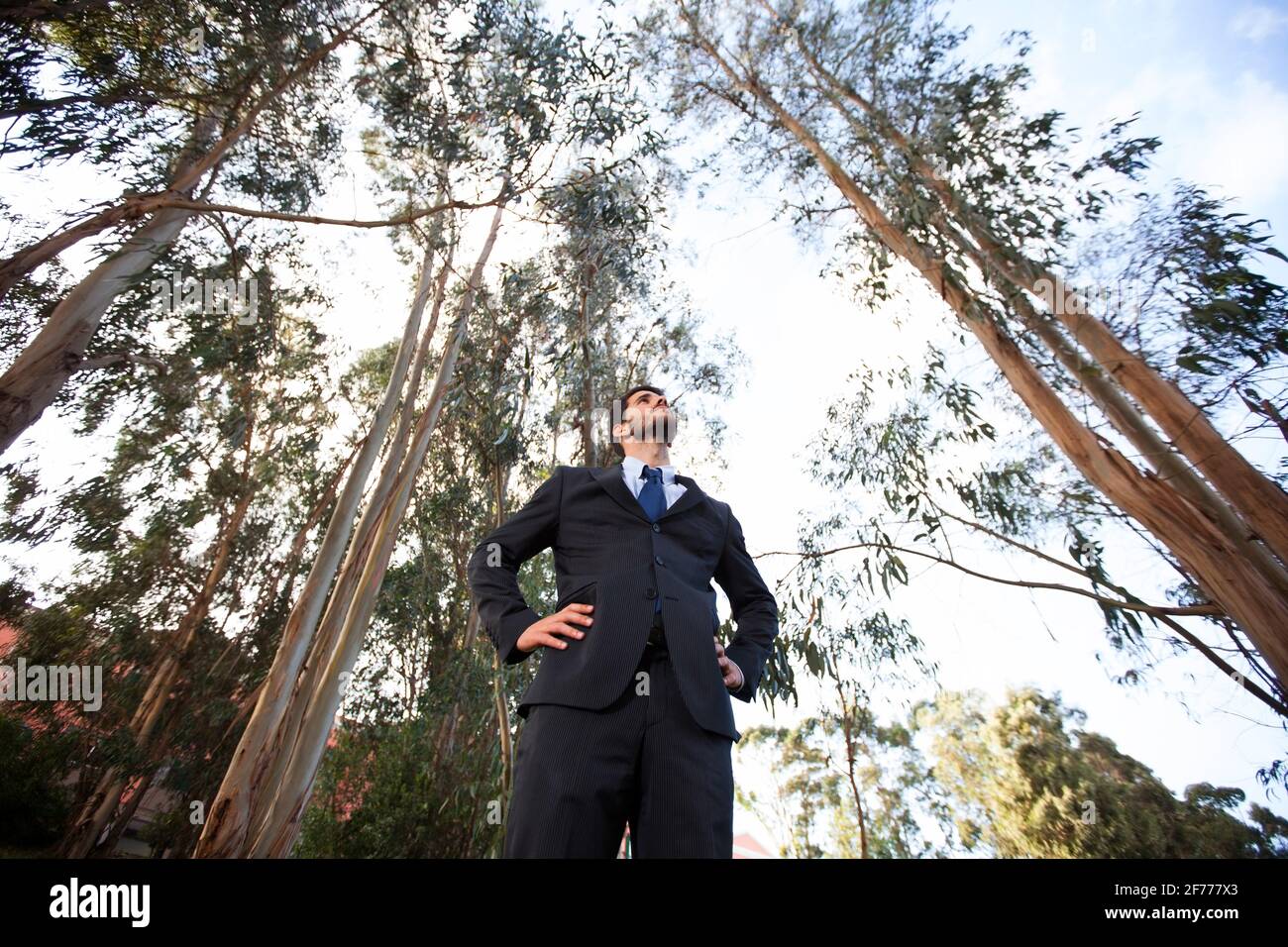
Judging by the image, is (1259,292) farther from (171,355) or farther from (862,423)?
(171,355)

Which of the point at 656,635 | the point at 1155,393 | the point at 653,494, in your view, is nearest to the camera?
the point at 656,635

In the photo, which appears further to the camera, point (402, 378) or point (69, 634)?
point (402, 378)

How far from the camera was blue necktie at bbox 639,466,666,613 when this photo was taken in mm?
1605

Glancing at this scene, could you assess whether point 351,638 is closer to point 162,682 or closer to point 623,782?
point 162,682

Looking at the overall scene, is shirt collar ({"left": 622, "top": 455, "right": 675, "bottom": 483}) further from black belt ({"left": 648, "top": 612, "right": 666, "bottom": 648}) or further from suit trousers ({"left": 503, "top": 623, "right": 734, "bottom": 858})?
suit trousers ({"left": 503, "top": 623, "right": 734, "bottom": 858})

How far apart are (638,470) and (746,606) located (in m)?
0.48

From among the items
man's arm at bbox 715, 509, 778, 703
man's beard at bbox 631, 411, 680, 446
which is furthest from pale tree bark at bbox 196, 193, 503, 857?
man's arm at bbox 715, 509, 778, 703

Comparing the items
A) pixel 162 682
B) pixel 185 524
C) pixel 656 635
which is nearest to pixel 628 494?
pixel 656 635

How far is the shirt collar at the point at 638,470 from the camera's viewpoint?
1.73 m

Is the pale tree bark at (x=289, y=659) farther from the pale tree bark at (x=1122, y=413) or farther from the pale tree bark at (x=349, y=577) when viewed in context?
the pale tree bark at (x=1122, y=413)

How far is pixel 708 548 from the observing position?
5.27 feet

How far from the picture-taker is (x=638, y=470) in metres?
1.74
